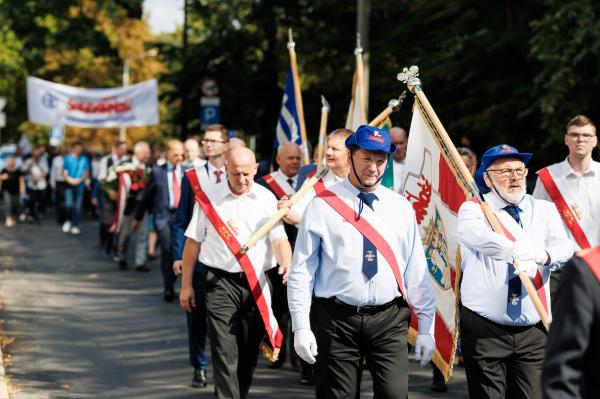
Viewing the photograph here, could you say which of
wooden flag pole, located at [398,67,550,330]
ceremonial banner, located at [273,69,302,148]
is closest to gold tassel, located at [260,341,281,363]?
wooden flag pole, located at [398,67,550,330]

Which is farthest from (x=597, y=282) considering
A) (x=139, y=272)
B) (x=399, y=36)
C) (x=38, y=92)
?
(x=38, y=92)

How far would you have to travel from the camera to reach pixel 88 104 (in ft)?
84.3

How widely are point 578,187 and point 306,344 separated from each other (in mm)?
3346

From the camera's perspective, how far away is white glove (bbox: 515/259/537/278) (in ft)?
18.7

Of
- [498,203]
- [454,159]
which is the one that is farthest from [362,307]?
[454,159]

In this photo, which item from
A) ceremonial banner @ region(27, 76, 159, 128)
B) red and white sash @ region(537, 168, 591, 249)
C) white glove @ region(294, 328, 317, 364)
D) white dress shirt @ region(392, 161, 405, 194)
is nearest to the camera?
white glove @ region(294, 328, 317, 364)

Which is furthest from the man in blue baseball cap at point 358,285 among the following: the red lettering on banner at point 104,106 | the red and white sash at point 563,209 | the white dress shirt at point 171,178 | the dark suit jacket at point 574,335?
the red lettering on banner at point 104,106

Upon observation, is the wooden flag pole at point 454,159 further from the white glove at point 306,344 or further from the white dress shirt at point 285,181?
the white dress shirt at point 285,181

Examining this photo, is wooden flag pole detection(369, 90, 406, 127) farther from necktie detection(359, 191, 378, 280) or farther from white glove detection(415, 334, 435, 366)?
white glove detection(415, 334, 435, 366)

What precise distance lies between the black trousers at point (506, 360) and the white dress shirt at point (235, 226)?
2.20 meters

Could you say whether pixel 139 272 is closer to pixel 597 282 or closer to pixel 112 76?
pixel 597 282

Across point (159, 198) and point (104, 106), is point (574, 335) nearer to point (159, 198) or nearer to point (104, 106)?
point (159, 198)

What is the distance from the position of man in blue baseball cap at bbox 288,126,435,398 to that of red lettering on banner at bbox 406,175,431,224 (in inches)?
56.5

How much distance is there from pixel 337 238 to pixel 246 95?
20972 mm
